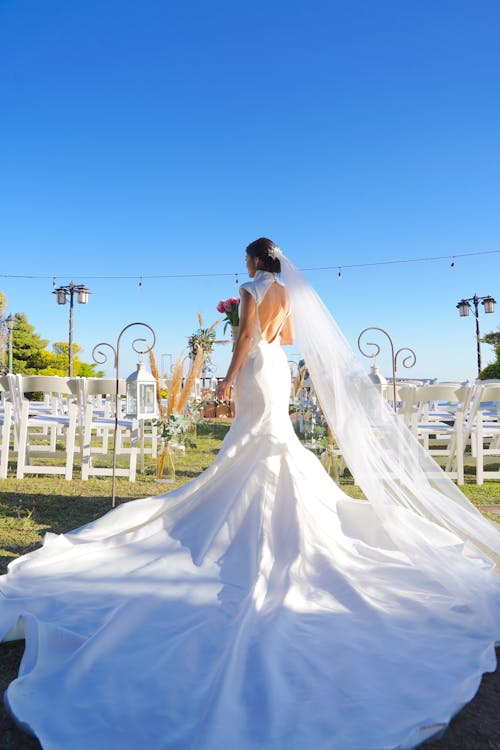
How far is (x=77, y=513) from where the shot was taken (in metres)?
4.90

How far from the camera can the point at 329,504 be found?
128 inches

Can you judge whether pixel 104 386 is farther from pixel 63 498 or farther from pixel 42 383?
pixel 63 498

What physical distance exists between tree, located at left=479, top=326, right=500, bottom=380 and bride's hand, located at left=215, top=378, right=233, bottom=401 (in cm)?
1533

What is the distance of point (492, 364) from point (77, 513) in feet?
52.9

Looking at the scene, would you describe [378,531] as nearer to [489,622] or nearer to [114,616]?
[489,622]

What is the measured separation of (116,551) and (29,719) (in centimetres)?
142

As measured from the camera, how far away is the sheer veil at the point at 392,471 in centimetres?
288

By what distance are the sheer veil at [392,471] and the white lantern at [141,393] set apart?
11.2ft

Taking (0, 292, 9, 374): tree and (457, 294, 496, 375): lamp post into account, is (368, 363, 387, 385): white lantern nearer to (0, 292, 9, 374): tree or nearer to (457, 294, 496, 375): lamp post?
(457, 294, 496, 375): lamp post

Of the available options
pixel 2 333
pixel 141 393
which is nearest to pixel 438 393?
pixel 141 393

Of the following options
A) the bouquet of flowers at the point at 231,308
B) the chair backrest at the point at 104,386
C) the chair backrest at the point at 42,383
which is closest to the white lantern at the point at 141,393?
the chair backrest at the point at 104,386

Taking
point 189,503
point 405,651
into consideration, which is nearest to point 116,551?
point 189,503

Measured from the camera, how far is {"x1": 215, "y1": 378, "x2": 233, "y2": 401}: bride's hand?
349 centimetres

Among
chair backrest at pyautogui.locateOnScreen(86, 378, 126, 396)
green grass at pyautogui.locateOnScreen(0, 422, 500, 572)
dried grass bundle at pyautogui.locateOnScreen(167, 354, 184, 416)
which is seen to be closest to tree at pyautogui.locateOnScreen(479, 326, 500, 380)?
green grass at pyautogui.locateOnScreen(0, 422, 500, 572)
